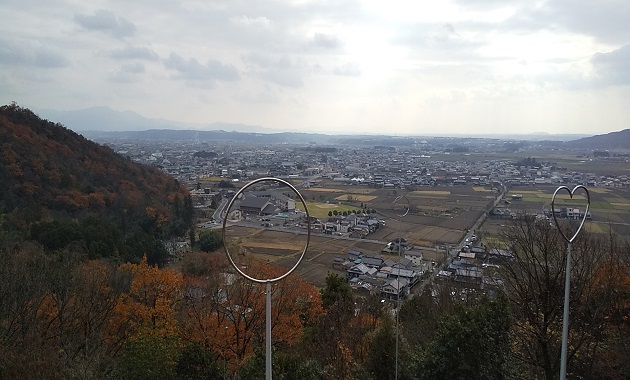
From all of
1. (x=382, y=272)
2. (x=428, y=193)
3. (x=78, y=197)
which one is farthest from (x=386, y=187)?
(x=78, y=197)

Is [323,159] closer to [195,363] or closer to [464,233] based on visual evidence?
[464,233]

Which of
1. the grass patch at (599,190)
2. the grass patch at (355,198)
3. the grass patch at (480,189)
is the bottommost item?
the grass patch at (355,198)

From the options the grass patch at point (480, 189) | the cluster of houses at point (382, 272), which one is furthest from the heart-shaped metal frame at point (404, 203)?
the grass patch at point (480, 189)

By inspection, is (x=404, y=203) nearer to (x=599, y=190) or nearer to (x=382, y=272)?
(x=382, y=272)

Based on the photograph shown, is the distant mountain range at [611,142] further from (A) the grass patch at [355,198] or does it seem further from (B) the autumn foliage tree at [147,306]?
(B) the autumn foliage tree at [147,306]

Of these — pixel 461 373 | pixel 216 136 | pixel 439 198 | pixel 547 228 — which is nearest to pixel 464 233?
pixel 439 198

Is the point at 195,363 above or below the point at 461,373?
below

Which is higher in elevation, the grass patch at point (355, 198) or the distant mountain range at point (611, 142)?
the distant mountain range at point (611, 142)
